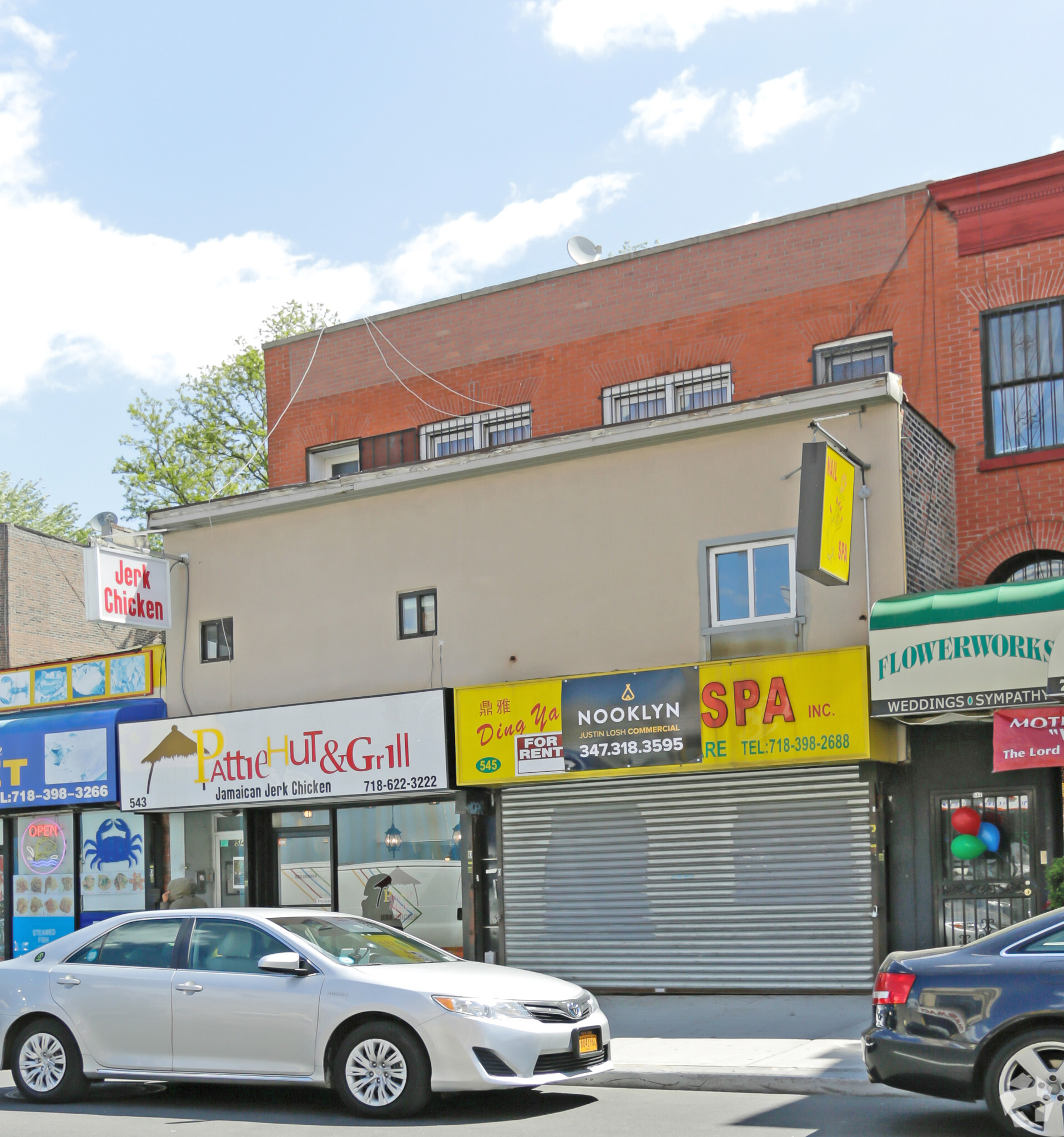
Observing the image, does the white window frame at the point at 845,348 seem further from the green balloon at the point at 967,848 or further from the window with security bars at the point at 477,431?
the green balloon at the point at 967,848

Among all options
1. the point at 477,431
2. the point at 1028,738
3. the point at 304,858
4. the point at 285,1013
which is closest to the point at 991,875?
the point at 1028,738

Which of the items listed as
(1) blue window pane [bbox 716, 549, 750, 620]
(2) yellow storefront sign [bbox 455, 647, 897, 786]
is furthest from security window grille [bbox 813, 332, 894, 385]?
(2) yellow storefront sign [bbox 455, 647, 897, 786]

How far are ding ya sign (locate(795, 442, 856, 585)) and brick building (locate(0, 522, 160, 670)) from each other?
59.6ft

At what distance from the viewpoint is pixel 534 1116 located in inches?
371

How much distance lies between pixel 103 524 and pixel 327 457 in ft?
13.5

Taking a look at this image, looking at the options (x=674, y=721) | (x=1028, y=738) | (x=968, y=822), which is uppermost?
(x=674, y=721)

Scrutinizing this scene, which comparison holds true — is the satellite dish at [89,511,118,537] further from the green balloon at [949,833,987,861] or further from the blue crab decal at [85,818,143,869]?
the green balloon at [949,833,987,861]

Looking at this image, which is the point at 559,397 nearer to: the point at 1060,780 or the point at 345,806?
the point at 345,806

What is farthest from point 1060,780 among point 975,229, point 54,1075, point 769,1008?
point 54,1075

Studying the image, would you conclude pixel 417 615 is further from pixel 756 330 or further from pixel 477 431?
pixel 756 330

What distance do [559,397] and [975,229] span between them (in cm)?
605

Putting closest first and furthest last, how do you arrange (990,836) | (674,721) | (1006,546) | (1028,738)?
1. (1028,738)
2. (990,836)
3. (674,721)
4. (1006,546)

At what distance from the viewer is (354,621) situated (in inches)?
714

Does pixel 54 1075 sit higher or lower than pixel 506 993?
lower
